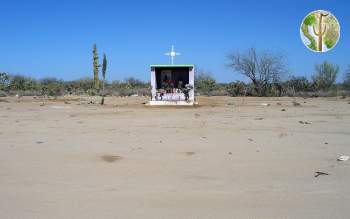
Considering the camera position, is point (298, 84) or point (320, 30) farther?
point (298, 84)

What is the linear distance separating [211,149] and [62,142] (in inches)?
118

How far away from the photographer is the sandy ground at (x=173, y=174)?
531 cm

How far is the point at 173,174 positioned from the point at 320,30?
28.0 ft

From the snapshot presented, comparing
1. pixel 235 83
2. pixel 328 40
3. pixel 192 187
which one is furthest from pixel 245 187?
pixel 235 83

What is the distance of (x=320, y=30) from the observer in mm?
13938

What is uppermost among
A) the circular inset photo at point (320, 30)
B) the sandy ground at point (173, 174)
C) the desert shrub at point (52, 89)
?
the circular inset photo at point (320, 30)

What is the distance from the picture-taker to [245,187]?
625 centimetres

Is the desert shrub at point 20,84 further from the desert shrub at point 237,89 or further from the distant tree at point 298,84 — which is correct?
the distant tree at point 298,84

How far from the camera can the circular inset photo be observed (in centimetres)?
1280

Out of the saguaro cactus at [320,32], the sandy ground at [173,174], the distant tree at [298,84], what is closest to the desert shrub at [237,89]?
the distant tree at [298,84]

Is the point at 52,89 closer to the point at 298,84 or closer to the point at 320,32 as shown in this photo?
the point at 298,84

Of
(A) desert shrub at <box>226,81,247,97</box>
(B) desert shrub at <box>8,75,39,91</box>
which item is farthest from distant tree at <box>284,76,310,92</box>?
(B) desert shrub at <box>8,75,39,91</box>

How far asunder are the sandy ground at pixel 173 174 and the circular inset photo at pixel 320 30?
2368mm

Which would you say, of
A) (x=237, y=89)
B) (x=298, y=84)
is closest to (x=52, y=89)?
(x=237, y=89)
